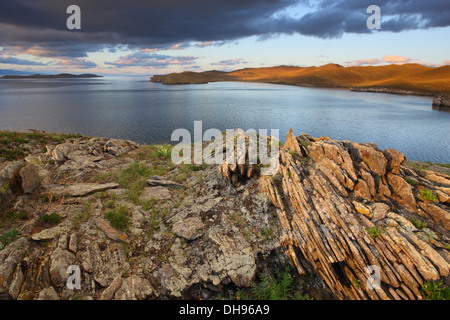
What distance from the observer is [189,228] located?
513 inches

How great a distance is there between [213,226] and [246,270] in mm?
3222

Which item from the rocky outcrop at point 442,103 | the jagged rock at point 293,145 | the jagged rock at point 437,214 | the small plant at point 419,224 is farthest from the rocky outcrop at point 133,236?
the rocky outcrop at point 442,103

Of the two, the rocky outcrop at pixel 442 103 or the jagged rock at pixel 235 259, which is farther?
the rocky outcrop at pixel 442 103

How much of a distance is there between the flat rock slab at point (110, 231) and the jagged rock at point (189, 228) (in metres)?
2.92

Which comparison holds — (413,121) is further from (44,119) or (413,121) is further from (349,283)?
(44,119)

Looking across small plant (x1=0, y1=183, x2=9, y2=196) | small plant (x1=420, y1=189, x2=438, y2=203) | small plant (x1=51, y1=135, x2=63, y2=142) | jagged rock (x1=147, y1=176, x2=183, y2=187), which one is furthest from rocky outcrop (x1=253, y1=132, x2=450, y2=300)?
small plant (x1=51, y1=135, x2=63, y2=142)

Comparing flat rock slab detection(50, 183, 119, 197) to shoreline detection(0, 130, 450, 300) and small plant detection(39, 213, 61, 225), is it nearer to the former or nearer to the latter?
Result: shoreline detection(0, 130, 450, 300)

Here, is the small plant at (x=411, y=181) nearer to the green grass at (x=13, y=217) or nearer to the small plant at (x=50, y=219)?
the small plant at (x=50, y=219)

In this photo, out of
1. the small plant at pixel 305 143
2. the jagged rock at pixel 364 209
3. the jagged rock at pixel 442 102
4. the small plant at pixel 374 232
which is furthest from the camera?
the jagged rock at pixel 442 102

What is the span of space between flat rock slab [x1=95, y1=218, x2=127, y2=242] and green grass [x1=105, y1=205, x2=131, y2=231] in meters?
0.27

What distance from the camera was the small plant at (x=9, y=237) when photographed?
35.0 ft

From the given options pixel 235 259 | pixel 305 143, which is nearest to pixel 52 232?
pixel 235 259

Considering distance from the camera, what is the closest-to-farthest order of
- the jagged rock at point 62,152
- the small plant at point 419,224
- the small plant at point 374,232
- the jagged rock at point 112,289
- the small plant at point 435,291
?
the small plant at point 435,291 → the jagged rock at point 112,289 → the small plant at point 374,232 → the small plant at point 419,224 → the jagged rock at point 62,152

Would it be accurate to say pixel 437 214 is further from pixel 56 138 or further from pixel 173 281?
pixel 56 138
